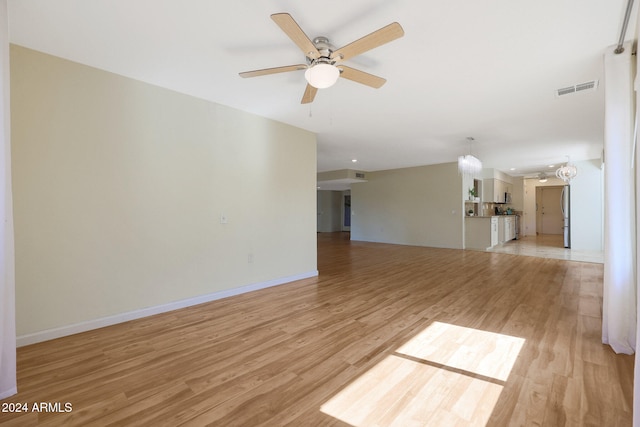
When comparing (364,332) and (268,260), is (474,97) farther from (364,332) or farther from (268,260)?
(268,260)

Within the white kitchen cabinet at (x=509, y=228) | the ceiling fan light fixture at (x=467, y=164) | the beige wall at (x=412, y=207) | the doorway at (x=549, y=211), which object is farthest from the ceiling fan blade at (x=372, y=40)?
the doorway at (x=549, y=211)

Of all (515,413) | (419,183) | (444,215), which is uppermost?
(419,183)

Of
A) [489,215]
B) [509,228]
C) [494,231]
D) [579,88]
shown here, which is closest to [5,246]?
[579,88]

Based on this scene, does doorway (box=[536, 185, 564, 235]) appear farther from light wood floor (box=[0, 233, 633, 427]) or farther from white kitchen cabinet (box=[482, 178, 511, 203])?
light wood floor (box=[0, 233, 633, 427])

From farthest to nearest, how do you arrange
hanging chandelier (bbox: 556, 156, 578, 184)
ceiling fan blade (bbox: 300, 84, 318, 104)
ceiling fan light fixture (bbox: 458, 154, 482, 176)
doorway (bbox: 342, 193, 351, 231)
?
doorway (bbox: 342, 193, 351, 231) < hanging chandelier (bbox: 556, 156, 578, 184) < ceiling fan light fixture (bbox: 458, 154, 482, 176) < ceiling fan blade (bbox: 300, 84, 318, 104)

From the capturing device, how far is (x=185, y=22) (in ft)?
6.81

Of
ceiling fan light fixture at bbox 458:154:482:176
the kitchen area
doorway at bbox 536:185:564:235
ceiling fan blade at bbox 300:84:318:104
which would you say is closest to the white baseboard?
ceiling fan blade at bbox 300:84:318:104

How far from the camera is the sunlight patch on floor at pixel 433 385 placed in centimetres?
156

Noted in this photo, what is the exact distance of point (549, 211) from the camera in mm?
12750

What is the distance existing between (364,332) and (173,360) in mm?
1657

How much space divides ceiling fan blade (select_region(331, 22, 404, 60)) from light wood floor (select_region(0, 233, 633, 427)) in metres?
2.31

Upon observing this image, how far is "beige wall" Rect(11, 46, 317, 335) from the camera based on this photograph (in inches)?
95.6

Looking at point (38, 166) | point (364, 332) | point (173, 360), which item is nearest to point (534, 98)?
point (364, 332)

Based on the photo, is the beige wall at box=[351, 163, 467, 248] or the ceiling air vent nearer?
the ceiling air vent
